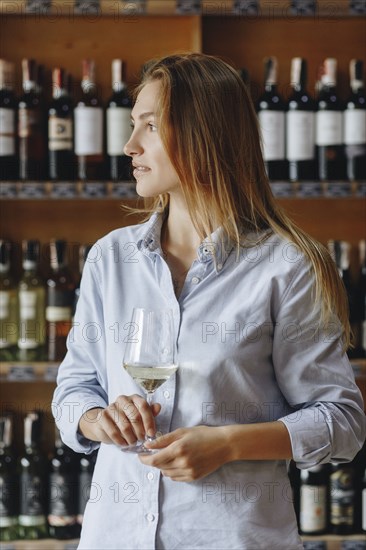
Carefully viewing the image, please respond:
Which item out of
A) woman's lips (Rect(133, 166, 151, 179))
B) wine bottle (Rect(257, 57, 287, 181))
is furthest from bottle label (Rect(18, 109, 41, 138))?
woman's lips (Rect(133, 166, 151, 179))

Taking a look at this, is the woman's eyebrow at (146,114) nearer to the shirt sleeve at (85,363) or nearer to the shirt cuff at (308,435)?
the shirt sleeve at (85,363)

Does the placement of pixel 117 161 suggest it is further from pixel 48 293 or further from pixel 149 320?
pixel 149 320

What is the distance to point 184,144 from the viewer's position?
117 centimetres

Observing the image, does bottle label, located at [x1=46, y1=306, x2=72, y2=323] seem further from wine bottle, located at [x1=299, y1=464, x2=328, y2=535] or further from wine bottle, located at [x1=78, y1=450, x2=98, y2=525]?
wine bottle, located at [x1=299, y1=464, x2=328, y2=535]

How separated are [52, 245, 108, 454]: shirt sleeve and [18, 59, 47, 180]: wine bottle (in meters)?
0.86

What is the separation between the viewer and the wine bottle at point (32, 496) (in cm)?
203

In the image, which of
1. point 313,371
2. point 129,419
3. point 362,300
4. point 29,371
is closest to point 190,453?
point 129,419

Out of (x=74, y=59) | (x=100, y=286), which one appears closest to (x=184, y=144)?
(x=100, y=286)

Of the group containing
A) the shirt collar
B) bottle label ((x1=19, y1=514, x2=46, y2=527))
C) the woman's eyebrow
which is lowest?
bottle label ((x1=19, y1=514, x2=46, y2=527))

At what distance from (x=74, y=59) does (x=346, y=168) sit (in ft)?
2.49

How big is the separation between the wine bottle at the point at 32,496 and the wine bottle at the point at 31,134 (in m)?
0.59

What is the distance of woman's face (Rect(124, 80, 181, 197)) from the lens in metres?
1.17

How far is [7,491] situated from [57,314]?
453mm

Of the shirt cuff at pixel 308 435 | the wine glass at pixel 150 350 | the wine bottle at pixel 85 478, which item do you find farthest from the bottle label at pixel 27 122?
the shirt cuff at pixel 308 435
